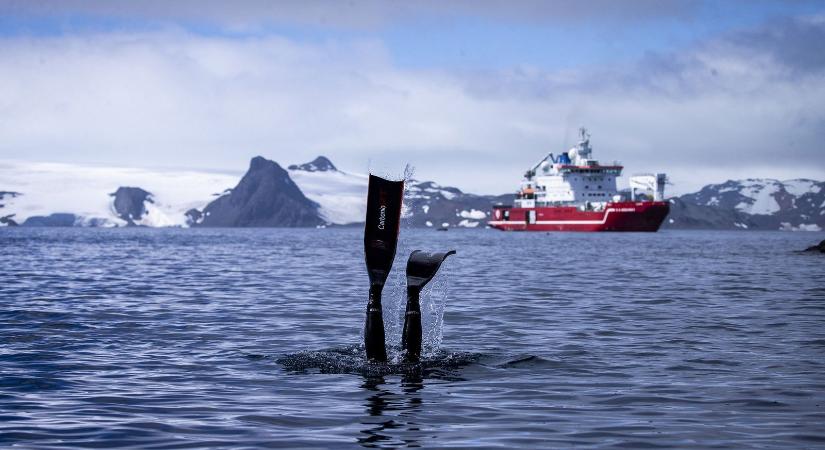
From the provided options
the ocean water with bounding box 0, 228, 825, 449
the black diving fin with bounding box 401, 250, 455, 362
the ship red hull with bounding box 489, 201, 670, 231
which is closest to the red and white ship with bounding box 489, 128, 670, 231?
the ship red hull with bounding box 489, 201, 670, 231

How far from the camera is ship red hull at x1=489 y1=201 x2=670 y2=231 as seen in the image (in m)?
139

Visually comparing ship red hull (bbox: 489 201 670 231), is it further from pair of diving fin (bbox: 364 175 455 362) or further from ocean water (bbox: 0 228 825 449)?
pair of diving fin (bbox: 364 175 455 362)

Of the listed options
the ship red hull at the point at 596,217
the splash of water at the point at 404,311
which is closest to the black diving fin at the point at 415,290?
the splash of water at the point at 404,311

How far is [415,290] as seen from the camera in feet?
44.7

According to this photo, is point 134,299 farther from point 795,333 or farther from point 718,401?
point 718,401

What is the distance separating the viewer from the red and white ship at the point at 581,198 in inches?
5586

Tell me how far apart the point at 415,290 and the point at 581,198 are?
143 meters

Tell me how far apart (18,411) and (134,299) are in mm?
16588

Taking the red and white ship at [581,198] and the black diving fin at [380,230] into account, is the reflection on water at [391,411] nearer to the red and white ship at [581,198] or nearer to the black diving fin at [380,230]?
the black diving fin at [380,230]

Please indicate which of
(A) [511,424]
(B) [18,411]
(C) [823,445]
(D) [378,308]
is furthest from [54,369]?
(C) [823,445]

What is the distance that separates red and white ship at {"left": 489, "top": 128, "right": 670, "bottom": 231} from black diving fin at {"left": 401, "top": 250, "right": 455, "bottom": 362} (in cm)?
12778

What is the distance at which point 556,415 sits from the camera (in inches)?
405

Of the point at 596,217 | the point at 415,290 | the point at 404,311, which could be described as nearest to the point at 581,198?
the point at 596,217

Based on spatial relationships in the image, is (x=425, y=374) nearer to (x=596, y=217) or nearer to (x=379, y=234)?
(x=379, y=234)
